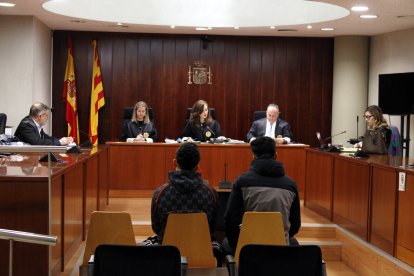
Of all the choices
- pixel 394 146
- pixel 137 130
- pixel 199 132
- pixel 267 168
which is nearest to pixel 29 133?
pixel 137 130

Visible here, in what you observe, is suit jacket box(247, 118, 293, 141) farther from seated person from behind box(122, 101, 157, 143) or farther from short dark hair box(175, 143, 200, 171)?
short dark hair box(175, 143, 200, 171)

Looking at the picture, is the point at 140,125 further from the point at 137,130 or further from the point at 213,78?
the point at 213,78

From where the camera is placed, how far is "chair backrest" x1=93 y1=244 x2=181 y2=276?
10.6 ft

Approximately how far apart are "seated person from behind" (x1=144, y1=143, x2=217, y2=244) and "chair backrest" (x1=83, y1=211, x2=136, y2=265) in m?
0.31

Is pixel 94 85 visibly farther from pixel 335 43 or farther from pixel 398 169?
pixel 398 169

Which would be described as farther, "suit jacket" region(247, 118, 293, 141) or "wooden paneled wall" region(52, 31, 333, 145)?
"wooden paneled wall" region(52, 31, 333, 145)

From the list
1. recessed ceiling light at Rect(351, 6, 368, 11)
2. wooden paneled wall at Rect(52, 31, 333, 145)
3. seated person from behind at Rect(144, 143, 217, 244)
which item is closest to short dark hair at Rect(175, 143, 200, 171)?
seated person from behind at Rect(144, 143, 217, 244)

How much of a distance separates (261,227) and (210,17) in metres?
6.94

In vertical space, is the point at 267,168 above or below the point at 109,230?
above

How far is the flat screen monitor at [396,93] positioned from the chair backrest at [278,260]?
6.54 m

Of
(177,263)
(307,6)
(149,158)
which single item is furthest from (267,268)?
(307,6)

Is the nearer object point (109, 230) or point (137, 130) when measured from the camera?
point (109, 230)

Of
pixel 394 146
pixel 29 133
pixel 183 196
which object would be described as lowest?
pixel 183 196

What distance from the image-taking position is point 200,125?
366 inches
